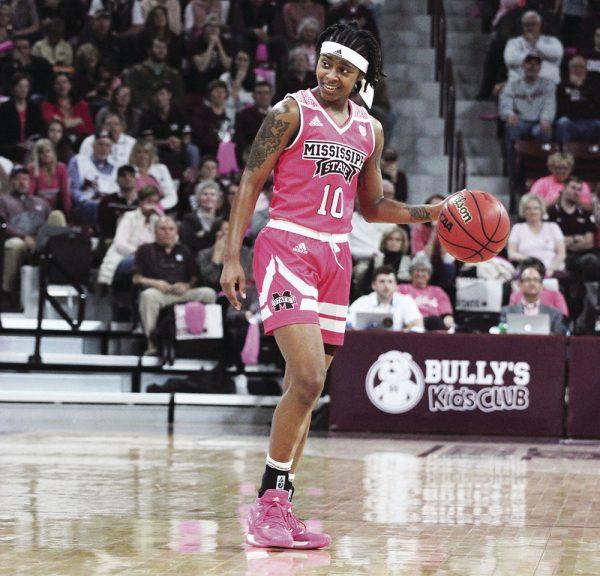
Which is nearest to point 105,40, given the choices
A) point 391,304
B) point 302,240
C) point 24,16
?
point 24,16

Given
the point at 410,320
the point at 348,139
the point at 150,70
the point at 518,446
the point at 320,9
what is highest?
the point at 320,9

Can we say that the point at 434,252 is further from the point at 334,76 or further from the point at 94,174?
the point at 334,76

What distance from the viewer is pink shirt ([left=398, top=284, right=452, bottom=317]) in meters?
11.9

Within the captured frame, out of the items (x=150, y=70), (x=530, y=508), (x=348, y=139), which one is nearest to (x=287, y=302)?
(x=348, y=139)

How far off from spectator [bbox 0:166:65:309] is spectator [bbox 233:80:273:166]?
9.49 feet

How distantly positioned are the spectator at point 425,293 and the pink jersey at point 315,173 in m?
6.52

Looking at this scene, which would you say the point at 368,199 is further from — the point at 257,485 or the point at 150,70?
the point at 150,70

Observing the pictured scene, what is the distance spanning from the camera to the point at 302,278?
17.0 feet

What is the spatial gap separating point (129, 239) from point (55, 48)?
411 cm

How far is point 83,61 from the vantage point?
15.6 meters

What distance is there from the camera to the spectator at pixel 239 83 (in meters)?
15.8

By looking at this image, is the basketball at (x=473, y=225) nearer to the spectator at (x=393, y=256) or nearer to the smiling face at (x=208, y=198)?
the spectator at (x=393, y=256)

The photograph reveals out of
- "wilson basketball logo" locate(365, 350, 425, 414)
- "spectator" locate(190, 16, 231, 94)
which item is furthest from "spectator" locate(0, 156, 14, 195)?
"wilson basketball logo" locate(365, 350, 425, 414)

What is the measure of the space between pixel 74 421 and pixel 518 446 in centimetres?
385
